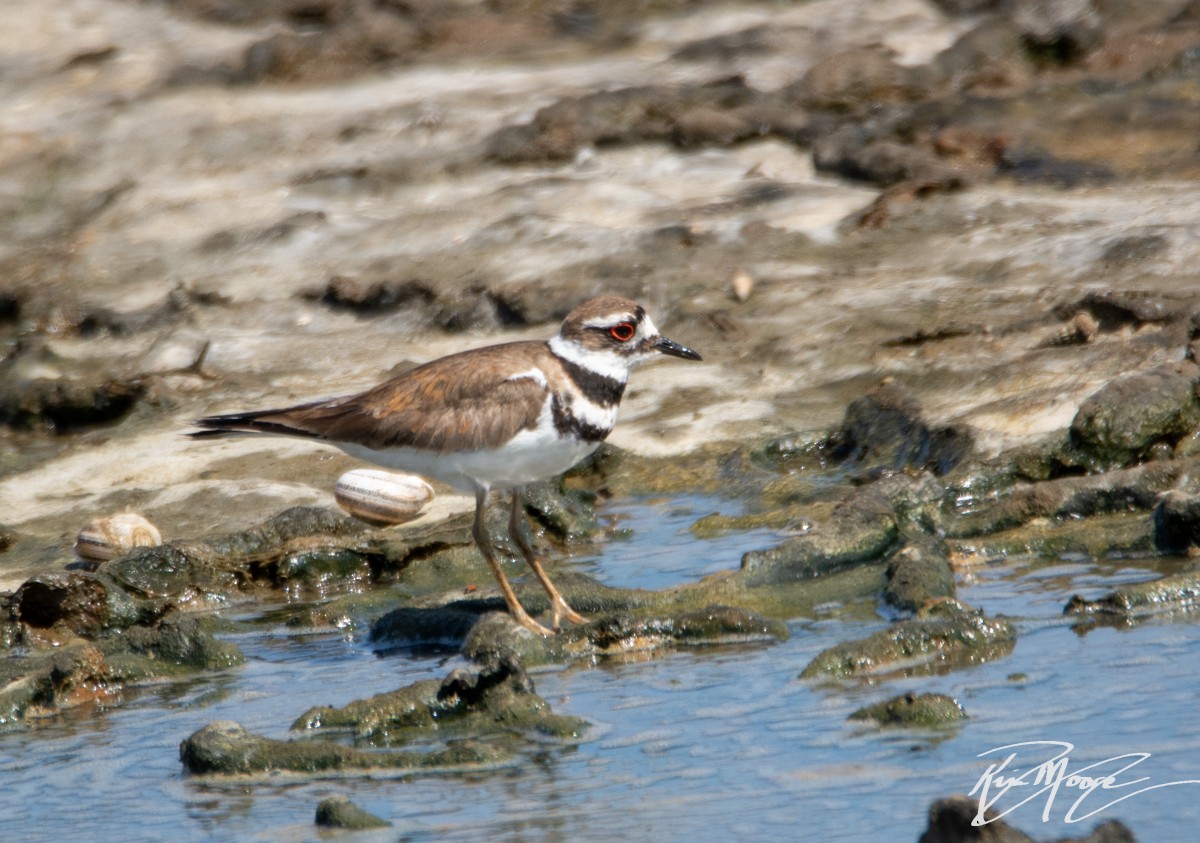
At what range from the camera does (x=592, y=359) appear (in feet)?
25.6

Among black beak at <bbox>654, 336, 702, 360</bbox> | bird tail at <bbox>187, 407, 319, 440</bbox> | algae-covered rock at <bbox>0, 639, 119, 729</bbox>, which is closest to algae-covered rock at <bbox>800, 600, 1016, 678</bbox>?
black beak at <bbox>654, 336, 702, 360</bbox>

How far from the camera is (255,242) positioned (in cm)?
1329

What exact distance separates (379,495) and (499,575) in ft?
4.89

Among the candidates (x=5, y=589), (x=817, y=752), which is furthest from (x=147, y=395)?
(x=817, y=752)

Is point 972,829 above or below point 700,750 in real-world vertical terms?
above

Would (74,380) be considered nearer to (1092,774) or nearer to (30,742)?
(30,742)

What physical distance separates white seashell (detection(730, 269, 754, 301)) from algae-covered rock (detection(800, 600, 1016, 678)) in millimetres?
5175

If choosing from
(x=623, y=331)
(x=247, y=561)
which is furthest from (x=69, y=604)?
(x=623, y=331)

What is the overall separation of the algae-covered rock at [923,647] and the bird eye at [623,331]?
2.25m

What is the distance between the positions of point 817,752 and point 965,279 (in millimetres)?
5961

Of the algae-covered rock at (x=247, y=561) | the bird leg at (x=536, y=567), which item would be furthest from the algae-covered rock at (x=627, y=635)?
the algae-covered rock at (x=247, y=561)

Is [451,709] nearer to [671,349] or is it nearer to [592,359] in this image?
[592,359]

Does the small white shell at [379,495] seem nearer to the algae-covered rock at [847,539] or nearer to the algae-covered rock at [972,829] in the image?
the algae-covered rock at [847,539]

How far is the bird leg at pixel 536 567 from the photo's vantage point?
7.32 meters
